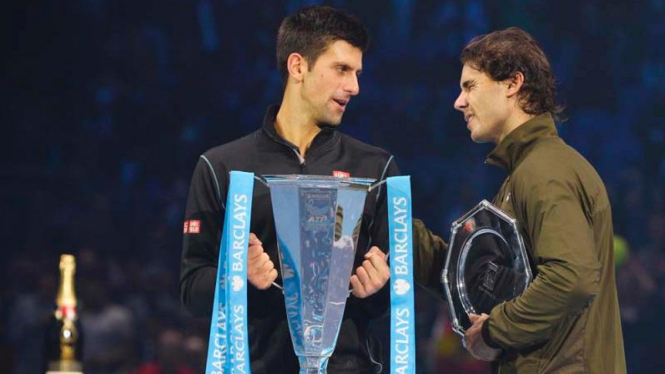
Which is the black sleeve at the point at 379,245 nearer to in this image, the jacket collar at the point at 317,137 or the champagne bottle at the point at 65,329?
the jacket collar at the point at 317,137

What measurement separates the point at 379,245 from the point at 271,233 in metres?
0.23

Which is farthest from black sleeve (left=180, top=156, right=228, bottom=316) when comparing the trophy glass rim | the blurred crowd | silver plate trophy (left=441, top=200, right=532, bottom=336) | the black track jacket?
the blurred crowd

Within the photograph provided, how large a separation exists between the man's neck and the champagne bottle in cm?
57

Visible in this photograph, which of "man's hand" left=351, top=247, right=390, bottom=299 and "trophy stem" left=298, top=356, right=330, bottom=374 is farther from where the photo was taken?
"man's hand" left=351, top=247, right=390, bottom=299

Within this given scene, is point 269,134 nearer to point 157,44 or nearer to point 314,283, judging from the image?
point 314,283

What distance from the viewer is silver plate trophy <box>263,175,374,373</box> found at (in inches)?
77.9

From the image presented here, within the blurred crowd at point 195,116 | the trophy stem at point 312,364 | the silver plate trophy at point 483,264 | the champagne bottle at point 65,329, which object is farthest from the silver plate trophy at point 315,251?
the blurred crowd at point 195,116

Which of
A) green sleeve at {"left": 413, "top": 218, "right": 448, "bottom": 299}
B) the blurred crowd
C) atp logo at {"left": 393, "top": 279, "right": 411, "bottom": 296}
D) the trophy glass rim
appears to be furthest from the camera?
the blurred crowd

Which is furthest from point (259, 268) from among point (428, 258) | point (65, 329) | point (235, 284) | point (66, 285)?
point (65, 329)

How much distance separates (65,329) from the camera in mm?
2744

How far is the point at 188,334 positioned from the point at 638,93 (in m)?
2.82

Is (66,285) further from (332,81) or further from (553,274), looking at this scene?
(553,274)

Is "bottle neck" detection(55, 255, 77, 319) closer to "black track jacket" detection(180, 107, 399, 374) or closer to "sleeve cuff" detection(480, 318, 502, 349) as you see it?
"black track jacket" detection(180, 107, 399, 374)

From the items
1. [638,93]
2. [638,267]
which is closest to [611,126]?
[638,93]
